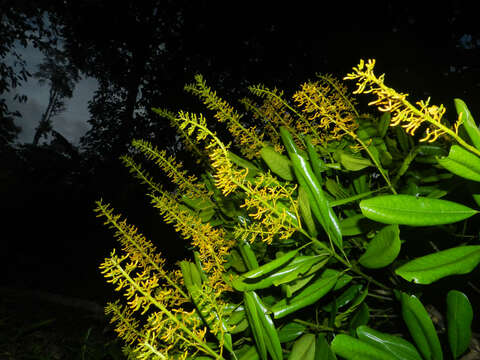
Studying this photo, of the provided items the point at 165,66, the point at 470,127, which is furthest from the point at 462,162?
the point at 165,66

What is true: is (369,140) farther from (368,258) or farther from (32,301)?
(32,301)

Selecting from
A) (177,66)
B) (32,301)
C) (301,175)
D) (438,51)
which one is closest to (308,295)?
(301,175)

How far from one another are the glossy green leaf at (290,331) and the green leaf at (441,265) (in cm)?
36

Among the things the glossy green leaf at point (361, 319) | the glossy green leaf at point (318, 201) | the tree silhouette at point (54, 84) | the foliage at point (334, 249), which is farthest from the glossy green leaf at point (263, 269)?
the tree silhouette at point (54, 84)

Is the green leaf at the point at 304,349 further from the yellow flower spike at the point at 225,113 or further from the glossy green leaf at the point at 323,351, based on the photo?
the yellow flower spike at the point at 225,113

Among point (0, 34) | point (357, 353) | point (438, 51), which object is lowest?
point (357, 353)

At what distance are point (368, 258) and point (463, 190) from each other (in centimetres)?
27

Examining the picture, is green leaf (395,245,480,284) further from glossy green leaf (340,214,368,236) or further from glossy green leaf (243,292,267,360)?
glossy green leaf (243,292,267,360)

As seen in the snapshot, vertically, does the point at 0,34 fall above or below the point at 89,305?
above

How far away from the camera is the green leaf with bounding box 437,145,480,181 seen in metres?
0.39

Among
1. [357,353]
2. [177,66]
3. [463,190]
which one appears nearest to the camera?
[357,353]

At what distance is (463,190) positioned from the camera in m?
0.58

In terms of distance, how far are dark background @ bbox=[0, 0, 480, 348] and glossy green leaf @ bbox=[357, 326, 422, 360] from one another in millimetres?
2238

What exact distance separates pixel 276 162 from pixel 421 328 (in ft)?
1.55
